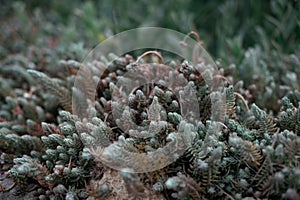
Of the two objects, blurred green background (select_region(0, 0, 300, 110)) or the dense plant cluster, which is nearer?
the dense plant cluster

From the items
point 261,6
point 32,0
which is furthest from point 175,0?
point 32,0

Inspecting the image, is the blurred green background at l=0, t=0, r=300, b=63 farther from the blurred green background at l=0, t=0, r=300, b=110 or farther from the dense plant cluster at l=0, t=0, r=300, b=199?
the dense plant cluster at l=0, t=0, r=300, b=199

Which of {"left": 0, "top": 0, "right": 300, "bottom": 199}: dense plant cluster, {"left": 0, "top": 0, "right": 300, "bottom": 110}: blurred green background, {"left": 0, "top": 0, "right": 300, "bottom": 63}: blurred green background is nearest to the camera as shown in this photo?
{"left": 0, "top": 0, "right": 300, "bottom": 199}: dense plant cluster

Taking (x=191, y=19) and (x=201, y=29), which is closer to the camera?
(x=191, y=19)

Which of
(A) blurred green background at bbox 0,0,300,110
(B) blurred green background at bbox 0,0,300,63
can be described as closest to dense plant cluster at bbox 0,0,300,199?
(A) blurred green background at bbox 0,0,300,110

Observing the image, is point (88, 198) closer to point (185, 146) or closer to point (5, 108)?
point (185, 146)

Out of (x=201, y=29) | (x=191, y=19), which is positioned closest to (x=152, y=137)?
(x=191, y=19)

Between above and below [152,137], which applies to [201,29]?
below

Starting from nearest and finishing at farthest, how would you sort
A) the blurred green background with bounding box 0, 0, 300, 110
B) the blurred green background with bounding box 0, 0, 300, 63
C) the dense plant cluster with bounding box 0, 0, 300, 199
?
1. the dense plant cluster with bounding box 0, 0, 300, 199
2. the blurred green background with bounding box 0, 0, 300, 110
3. the blurred green background with bounding box 0, 0, 300, 63

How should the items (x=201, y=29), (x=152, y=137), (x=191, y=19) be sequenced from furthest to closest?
(x=201, y=29) → (x=191, y=19) → (x=152, y=137)

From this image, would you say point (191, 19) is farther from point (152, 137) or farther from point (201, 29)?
point (152, 137)

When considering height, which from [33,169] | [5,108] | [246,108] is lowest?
[5,108]
